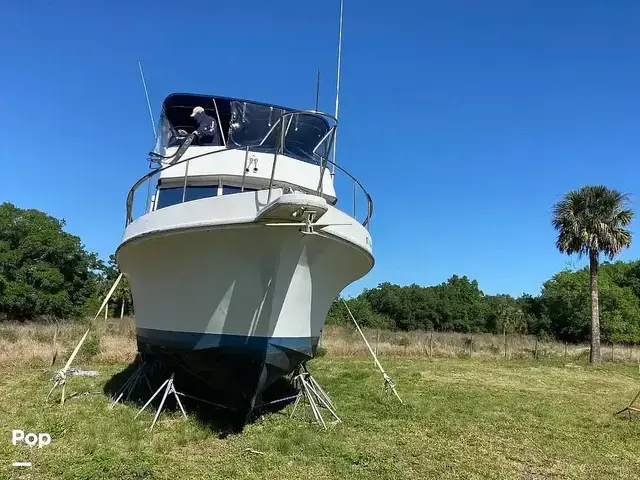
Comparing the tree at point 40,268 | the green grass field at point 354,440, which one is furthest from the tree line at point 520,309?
the green grass field at point 354,440

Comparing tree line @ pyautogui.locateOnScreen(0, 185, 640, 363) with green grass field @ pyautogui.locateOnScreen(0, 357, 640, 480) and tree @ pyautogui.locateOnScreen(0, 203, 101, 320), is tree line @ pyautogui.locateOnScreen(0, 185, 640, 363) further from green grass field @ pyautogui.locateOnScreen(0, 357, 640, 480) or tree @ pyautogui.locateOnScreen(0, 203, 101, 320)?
green grass field @ pyautogui.locateOnScreen(0, 357, 640, 480)

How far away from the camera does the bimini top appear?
8.05 m

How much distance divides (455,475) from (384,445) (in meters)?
1.22

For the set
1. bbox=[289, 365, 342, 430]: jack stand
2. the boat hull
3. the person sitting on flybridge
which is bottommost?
bbox=[289, 365, 342, 430]: jack stand

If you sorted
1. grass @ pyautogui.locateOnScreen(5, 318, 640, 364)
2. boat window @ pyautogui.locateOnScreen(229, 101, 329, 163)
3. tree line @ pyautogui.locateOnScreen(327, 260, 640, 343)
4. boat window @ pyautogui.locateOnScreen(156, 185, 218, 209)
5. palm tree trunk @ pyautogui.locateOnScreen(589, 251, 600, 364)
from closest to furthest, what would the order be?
1. boat window @ pyautogui.locateOnScreen(156, 185, 218, 209)
2. boat window @ pyautogui.locateOnScreen(229, 101, 329, 163)
3. grass @ pyautogui.locateOnScreen(5, 318, 640, 364)
4. palm tree trunk @ pyautogui.locateOnScreen(589, 251, 600, 364)
5. tree line @ pyautogui.locateOnScreen(327, 260, 640, 343)

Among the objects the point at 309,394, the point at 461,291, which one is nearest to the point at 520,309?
the point at 461,291

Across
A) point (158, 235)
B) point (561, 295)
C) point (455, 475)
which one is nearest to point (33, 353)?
point (158, 235)

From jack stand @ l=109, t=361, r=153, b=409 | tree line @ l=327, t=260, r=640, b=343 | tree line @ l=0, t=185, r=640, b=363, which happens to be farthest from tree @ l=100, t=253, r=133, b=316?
jack stand @ l=109, t=361, r=153, b=409

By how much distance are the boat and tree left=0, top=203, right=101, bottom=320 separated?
96.3ft

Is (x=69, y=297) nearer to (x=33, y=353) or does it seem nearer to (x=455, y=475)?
(x=33, y=353)

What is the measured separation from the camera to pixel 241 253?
6293mm

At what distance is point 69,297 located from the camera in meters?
36.5

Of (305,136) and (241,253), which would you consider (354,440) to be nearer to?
(241,253)

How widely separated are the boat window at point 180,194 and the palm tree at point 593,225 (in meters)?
18.2
